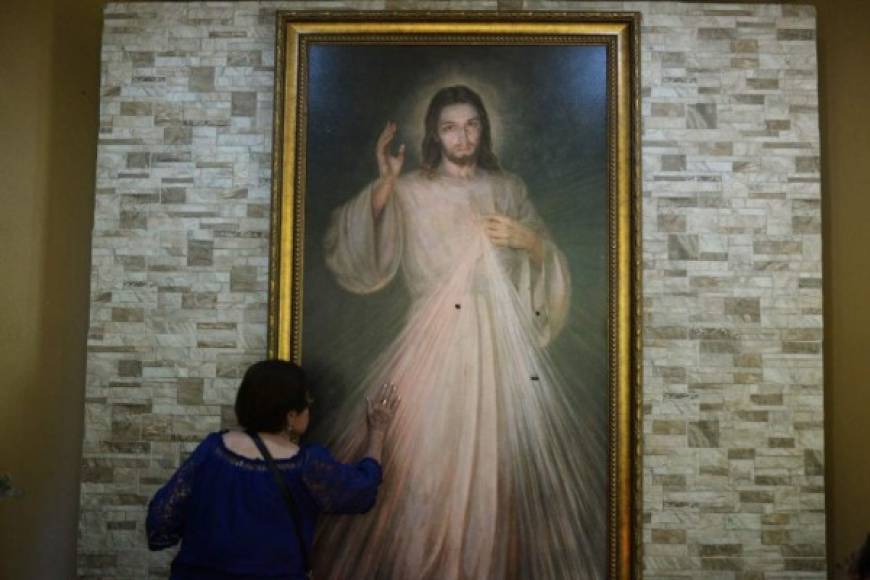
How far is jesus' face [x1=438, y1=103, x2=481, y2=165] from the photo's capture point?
3.67 meters

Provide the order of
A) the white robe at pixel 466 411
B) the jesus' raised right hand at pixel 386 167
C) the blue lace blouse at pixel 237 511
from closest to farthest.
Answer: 1. the blue lace blouse at pixel 237 511
2. the white robe at pixel 466 411
3. the jesus' raised right hand at pixel 386 167

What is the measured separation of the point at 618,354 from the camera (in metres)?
3.56

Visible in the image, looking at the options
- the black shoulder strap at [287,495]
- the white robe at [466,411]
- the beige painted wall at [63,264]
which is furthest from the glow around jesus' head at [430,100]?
the black shoulder strap at [287,495]

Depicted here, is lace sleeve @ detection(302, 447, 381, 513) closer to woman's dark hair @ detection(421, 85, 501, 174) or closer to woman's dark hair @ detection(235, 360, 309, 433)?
woman's dark hair @ detection(235, 360, 309, 433)

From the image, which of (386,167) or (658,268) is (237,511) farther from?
(658,268)

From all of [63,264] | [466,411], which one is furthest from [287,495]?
[63,264]

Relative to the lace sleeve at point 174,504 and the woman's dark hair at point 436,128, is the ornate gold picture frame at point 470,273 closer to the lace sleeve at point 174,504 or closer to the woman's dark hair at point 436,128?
the woman's dark hair at point 436,128

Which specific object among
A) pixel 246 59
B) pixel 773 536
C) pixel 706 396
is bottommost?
pixel 773 536

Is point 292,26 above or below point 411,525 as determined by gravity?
above

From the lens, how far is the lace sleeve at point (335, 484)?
2799 mm

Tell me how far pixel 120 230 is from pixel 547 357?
1681 mm

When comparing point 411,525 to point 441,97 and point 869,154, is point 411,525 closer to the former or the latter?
point 441,97

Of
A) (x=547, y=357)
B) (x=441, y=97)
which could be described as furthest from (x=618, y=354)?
(x=441, y=97)

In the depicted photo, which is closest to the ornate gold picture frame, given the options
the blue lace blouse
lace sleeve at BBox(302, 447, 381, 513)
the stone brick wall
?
the stone brick wall
